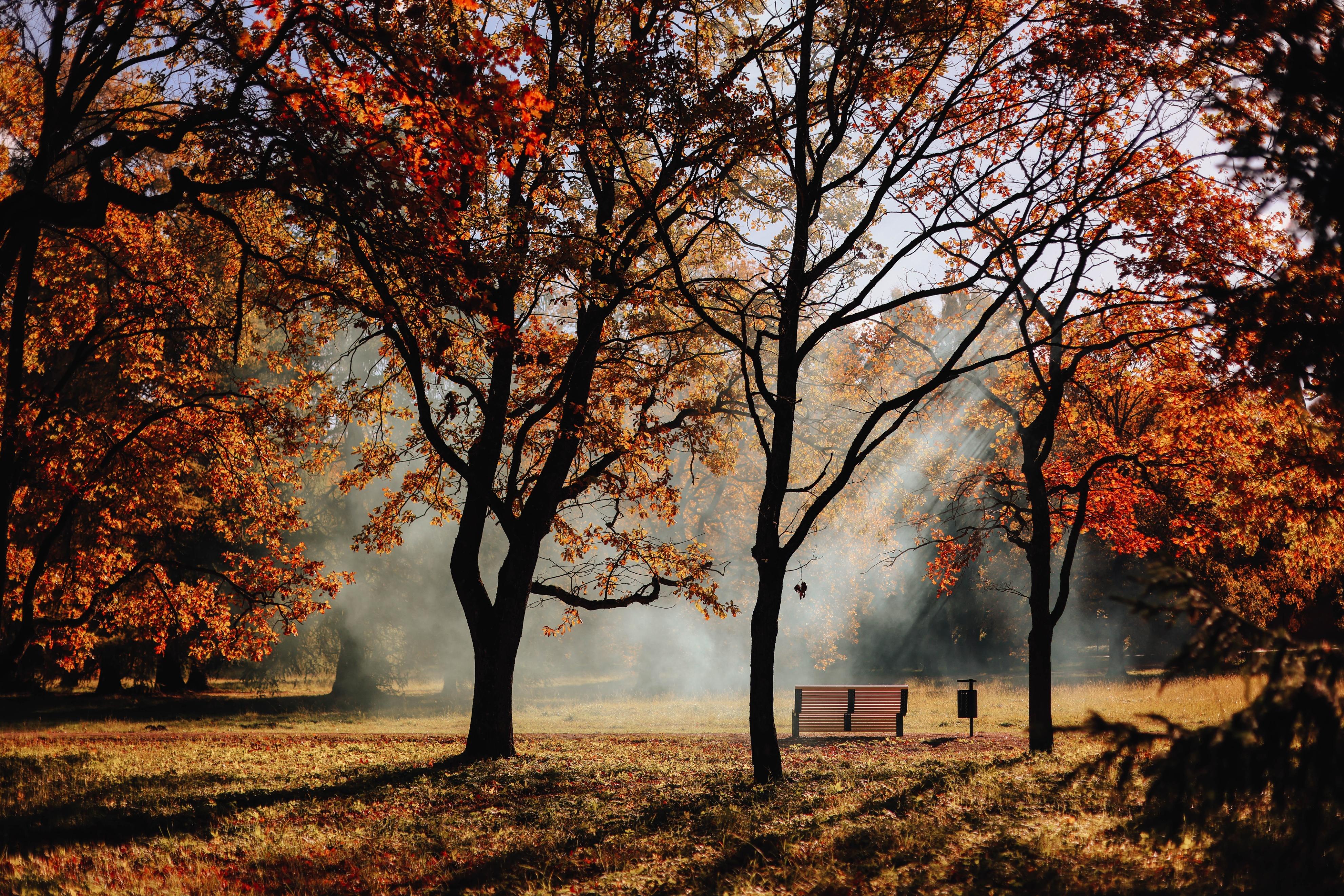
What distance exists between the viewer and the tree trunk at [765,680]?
9469mm

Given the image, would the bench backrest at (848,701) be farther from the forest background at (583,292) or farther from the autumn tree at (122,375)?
the autumn tree at (122,375)

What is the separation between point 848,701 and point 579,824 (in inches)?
460

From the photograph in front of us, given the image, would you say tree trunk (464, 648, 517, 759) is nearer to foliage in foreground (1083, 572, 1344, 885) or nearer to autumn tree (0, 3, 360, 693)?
autumn tree (0, 3, 360, 693)

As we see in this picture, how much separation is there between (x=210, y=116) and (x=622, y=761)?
9.90 meters

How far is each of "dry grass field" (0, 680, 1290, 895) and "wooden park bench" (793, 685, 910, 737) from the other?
2782 millimetres

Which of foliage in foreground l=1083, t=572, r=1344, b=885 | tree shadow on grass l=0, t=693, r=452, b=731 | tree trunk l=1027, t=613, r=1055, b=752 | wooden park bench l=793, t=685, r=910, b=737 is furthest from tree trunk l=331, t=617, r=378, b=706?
foliage in foreground l=1083, t=572, r=1344, b=885

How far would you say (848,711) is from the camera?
17781 millimetres

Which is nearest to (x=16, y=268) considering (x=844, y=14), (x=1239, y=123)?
(x=844, y=14)

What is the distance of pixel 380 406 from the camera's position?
13141mm

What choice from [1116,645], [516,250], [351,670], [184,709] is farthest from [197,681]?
[1116,645]

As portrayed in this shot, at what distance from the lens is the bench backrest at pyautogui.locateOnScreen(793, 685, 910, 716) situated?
58.4ft

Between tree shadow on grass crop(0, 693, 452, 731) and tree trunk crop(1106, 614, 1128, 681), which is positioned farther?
tree trunk crop(1106, 614, 1128, 681)

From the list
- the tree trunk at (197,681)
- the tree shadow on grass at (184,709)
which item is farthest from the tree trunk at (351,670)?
the tree trunk at (197,681)

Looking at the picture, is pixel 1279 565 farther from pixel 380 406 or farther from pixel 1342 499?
pixel 380 406
